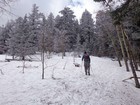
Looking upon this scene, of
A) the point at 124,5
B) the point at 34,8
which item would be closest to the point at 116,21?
the point at 124,5

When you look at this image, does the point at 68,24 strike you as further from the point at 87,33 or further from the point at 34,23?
the point at 34,23

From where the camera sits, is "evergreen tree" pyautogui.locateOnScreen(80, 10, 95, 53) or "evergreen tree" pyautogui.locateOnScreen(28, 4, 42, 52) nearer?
"evergreen tree" pyautogui.locateOnScreen(28, 4, 42, 52)

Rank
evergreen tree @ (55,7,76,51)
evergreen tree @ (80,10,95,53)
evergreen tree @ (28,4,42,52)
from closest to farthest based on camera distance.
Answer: evergreen tree @ (28,4,42,52)
evergreen tree @ (55,7,76,51)
evergreen tree @ (80,10,95,53)

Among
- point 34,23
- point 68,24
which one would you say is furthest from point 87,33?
point 34,23

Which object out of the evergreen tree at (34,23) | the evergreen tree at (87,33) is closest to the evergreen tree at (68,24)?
the evergreen tree at (87,33)

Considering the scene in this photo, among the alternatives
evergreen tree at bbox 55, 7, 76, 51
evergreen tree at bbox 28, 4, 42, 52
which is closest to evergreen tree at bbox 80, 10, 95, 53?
evergreen tree at bbox 55, 7, 76, 51

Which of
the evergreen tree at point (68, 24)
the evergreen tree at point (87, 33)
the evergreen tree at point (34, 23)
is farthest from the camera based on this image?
the evergreen tree at point (87, 33)

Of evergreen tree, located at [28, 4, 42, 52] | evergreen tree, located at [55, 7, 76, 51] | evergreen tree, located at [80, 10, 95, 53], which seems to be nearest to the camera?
evergreen tree, located at [28, 4, 42, 52]

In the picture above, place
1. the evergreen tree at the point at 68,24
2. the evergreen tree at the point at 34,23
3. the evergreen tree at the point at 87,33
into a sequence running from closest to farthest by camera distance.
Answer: the evergreen tree at the point at 34,23
the evergreen tree at the point at 68,24
the evergreen tree at the point at 87,33

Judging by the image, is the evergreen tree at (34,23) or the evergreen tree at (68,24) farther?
the evergreen tree at (68,24)

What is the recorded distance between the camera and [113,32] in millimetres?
26328

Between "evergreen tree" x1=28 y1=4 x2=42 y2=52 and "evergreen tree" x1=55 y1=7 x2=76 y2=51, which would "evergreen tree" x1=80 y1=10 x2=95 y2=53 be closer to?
"evergreen tree" x1=55 y1=7 x2=76 y2=51

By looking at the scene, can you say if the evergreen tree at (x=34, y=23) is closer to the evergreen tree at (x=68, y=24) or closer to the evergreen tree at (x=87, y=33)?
the evergreen tree at (x=68, y=24)

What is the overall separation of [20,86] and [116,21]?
6.45 metres
